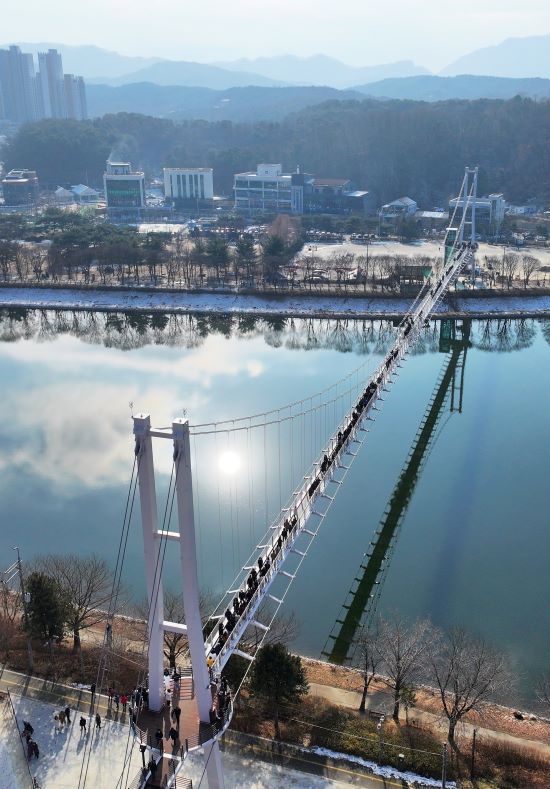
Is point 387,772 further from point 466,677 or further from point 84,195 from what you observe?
point 84,195

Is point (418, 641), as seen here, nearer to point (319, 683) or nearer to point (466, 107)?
point (319, 683)

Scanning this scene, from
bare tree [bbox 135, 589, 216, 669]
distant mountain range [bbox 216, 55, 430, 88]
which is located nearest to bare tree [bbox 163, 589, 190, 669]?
bare tree [bbox 135, 589, 216, 669]

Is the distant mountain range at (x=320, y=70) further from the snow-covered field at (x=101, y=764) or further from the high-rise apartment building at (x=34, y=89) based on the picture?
the snow-covered field at (x=101, y=764)

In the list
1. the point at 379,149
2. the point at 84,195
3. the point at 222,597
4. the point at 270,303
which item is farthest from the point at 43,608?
the point at 379,149

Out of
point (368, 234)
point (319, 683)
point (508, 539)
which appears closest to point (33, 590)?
point (319, 683)

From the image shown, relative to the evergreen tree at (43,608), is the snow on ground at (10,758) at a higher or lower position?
lower

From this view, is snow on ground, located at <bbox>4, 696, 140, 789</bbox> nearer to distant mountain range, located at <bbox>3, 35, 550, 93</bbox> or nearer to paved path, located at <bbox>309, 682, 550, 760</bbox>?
paved path, located at <bbox>309, 682, 550, 760</bbox>

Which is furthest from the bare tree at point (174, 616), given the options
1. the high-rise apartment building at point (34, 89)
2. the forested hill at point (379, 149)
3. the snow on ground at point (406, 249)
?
the high-rise apartment building at point (34, 89)
